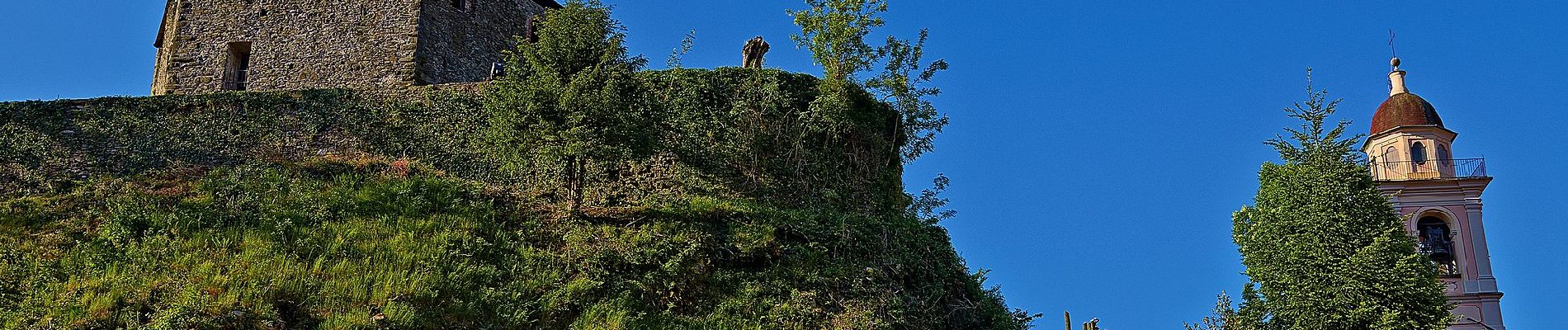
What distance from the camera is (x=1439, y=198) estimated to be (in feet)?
102

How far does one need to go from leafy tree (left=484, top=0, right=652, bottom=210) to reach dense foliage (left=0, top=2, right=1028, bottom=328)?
40 millimetres

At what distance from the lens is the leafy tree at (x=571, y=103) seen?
18.4 m

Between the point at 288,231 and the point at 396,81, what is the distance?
6509 mm

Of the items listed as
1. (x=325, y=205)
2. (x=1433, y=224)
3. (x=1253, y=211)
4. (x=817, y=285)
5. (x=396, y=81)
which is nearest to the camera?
(x=817, y=285)

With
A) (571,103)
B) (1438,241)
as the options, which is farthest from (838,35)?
(1438,241)

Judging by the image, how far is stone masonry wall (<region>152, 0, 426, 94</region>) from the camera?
24.2 metres

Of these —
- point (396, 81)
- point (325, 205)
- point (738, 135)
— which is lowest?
point (325, 205)

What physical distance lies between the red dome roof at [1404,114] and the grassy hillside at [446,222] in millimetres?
17318

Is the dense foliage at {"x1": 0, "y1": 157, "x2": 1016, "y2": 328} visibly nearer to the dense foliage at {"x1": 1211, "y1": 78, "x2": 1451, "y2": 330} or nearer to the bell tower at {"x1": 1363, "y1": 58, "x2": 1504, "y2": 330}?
the dense foliage at {"x1": 1211, "y1": 78, "x2": 1451, "y2": 330}

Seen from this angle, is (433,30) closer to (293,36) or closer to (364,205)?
(293,36)

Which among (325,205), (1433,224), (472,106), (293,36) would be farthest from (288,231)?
(1433,224)

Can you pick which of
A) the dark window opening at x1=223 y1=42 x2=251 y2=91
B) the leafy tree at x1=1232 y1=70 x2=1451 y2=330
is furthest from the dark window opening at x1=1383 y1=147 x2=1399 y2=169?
the dark window opening at x1=223 y1=42 x2=251 y2=91

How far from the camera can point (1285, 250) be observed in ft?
67.6

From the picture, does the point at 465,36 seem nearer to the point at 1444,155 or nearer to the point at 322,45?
the point at 322,45
